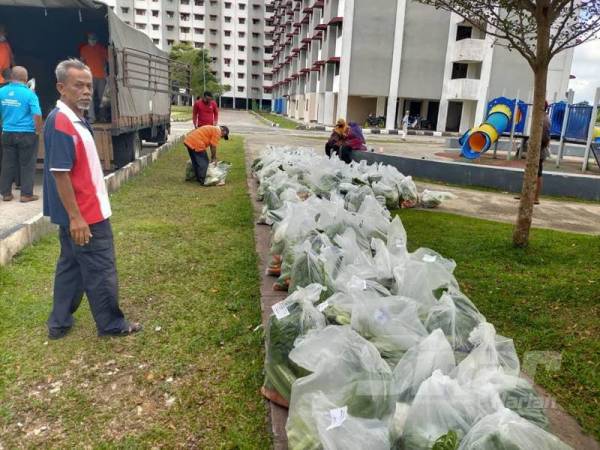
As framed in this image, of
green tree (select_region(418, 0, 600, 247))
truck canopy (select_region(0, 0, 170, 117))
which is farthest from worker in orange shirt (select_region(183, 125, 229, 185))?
green tree (select_region(418, 0, 600, 247))

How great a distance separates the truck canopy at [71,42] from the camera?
27.6ft

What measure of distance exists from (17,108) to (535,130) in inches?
251

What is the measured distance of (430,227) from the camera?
245 inches

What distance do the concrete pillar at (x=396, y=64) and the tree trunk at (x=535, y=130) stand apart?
92.5 feet

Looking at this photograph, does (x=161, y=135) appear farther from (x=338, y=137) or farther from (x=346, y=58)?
(x=346, y=58)

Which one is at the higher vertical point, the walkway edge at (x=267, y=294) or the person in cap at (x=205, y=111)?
the person in cap at (x=205, y=111)

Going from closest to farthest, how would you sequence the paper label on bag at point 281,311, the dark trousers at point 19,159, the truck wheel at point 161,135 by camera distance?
the paper label on bag at point 281,311 → the dark trousers at point 19,159 → the truck wheel at point 161,135

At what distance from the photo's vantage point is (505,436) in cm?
151

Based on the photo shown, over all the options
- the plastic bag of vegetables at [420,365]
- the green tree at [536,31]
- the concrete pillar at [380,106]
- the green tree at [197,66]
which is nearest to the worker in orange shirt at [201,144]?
the green tree at [536,31]

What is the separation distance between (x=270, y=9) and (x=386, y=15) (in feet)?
165

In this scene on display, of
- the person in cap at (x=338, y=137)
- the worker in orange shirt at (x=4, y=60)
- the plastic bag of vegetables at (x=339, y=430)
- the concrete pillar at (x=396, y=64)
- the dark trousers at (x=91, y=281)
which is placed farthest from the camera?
the concrete pillar at (x=396, y=64)

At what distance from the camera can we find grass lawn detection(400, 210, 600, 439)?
2.87 metres

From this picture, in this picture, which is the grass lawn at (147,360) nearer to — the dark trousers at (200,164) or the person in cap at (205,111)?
the dark trousers at (200,164)

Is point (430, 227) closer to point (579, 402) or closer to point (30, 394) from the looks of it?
point (579, 402)
